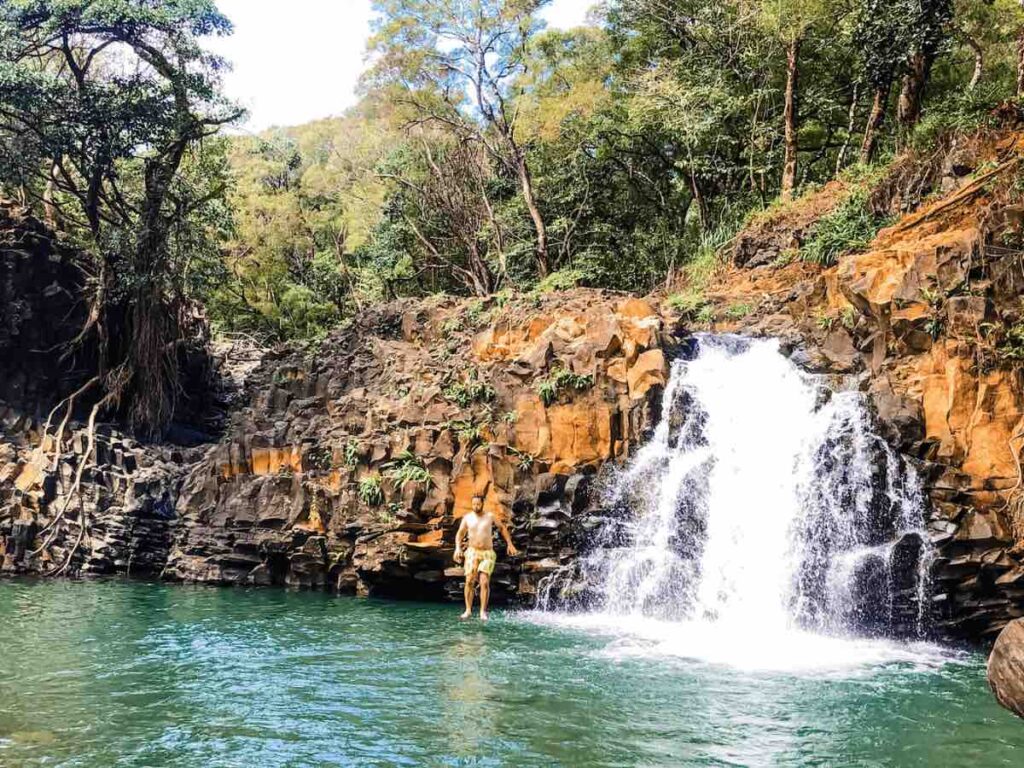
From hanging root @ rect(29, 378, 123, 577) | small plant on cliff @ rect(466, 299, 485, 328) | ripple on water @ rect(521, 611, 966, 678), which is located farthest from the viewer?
small plant on cliff @ rect(466, 299, 485, 328)

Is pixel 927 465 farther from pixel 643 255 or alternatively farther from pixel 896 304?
pixel 643 255

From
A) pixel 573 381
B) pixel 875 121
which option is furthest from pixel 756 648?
pixel 875 121

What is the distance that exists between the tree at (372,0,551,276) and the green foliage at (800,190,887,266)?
26.7ft

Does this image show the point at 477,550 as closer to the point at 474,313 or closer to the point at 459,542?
the point at 459,542

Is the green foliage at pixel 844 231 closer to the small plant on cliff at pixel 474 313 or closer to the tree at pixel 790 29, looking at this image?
the tree at pixel 790 29

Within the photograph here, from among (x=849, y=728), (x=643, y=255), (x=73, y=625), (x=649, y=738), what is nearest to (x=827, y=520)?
(x=849, y=728)

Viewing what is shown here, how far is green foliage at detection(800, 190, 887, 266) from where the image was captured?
56.0 feet

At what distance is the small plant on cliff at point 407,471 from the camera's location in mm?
14117

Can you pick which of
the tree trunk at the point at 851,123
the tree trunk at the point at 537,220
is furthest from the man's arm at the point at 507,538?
the tree trunk at the point at 851,123

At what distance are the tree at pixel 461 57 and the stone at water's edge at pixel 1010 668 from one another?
20082mm

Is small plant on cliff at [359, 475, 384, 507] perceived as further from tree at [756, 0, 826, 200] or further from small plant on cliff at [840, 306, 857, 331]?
tree at [756, 0, 826, 200]

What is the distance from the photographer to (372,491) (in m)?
14.4

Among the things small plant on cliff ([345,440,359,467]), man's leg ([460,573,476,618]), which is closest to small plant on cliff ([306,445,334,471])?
small plant on cliff ([345,440,359,467])

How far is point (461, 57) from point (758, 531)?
17.3 meters
